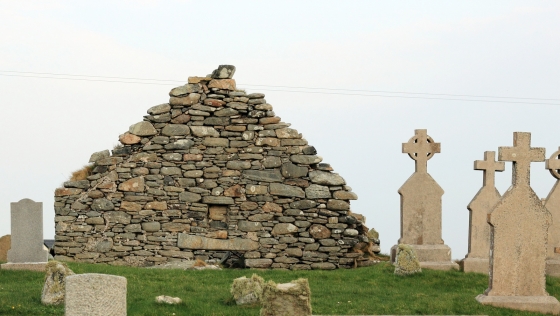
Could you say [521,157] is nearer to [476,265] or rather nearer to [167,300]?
[476,265]

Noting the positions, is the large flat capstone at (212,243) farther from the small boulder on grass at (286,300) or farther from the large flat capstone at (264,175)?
the small boulder on grass at (286,300)

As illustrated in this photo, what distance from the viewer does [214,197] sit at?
736 inches

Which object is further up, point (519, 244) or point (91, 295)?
point (519, 244)

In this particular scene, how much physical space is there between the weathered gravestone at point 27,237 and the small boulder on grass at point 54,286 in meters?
3.48

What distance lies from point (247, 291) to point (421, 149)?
624 centimetres

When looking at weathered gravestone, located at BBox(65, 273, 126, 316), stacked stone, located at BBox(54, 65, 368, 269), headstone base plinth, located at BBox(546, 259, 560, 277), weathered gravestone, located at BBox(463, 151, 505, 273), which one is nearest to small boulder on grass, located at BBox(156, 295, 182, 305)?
weathered gravestone, located at BBox(65, 273, 126, 316)

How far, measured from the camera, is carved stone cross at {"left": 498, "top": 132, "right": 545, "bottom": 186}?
512 inches

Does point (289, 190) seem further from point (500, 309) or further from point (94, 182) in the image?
point (500, 309)

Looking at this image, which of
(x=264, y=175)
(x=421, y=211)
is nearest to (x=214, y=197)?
(x=264, y=175)

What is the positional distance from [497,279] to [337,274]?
4414 millimetres

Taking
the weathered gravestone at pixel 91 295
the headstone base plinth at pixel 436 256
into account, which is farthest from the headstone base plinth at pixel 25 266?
the headstone base plinth at pixel 436 256

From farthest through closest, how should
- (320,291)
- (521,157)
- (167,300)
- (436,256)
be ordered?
(436,256) → (320,291) → (521,157) → (167,300)

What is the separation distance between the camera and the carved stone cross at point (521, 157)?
13008 millimetres

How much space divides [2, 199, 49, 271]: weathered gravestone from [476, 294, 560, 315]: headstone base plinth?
27.2 feet
